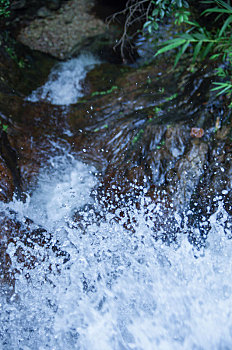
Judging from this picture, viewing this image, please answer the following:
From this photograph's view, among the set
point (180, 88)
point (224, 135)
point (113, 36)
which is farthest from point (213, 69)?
point (113, 36)

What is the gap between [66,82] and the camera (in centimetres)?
430

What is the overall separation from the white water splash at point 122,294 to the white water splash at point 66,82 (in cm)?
168

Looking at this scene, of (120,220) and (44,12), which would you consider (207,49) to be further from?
(44,12)

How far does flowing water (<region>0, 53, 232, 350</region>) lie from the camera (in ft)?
7.78

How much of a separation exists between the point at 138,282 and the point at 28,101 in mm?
2491

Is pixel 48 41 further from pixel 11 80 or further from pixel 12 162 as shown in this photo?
pixel 12 162

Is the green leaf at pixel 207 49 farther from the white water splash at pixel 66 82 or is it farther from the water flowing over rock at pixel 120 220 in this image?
the white water splash at pixel 66 82

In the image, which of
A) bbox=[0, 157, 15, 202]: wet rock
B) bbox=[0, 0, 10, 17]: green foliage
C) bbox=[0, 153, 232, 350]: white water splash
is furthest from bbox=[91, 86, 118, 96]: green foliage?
bbox=[0, 0, 10, 17]: green foliage

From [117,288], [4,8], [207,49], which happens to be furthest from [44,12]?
[117,288]

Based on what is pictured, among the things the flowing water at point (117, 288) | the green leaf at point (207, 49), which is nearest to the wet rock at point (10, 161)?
the flowing water at point (117, 288)

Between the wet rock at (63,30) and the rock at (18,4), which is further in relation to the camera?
the rock at (18,4)

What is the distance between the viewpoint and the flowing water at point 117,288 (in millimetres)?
2371

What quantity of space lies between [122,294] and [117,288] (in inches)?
2.4

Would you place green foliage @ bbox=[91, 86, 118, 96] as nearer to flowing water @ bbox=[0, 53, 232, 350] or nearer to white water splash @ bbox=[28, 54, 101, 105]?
white water splash @ bbox=[28, 54, 101, 105]
